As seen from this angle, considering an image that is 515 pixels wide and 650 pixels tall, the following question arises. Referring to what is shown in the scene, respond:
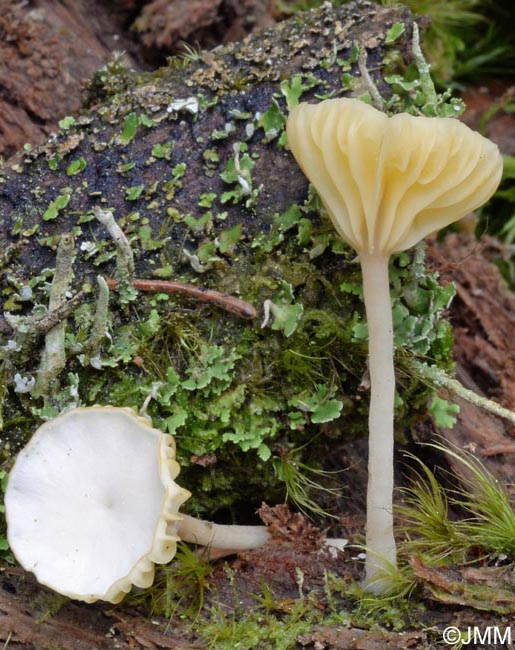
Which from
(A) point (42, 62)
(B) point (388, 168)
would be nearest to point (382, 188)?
(B) point (388, 168)

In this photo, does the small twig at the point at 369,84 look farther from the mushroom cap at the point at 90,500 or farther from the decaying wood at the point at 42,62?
the mushroom cap at the point at 90,500

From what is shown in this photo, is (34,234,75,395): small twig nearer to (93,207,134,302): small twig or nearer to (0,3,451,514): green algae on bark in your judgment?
(0,3,451,514): green algae on bark

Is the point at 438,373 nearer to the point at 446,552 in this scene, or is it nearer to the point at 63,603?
the point at 446,552

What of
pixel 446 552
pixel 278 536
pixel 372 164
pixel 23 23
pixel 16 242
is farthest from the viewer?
pixel 23 23

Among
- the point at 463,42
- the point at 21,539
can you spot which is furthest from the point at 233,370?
the point at 463,42

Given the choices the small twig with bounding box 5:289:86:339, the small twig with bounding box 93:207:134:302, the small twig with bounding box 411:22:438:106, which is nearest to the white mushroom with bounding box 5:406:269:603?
the small twig with bounding box 5:289:86:339

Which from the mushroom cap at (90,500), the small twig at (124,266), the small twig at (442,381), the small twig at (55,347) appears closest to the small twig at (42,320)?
the small twig at (55,347)

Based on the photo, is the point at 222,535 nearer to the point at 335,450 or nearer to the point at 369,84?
the point at 335,450
